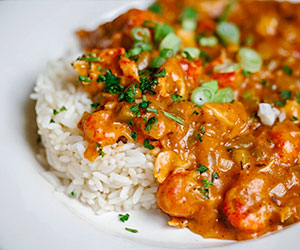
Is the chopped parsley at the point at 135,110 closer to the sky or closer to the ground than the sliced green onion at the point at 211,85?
closer to the sky

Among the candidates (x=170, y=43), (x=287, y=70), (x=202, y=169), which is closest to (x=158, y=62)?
(x=170, y=43)

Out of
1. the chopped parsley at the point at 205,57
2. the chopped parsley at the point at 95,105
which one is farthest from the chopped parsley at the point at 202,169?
the chopped parsley at the point at 205,57

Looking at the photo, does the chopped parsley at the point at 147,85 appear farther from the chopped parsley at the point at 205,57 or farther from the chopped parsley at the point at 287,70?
the chopped parsley at the point at 287,70

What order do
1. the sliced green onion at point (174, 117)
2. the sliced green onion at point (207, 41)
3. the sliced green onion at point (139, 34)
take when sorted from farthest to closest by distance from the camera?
the sliced green onion at point (207, 41)
the sliced green onion at point (139, 34)
the sliced green onion at point (174, 117)

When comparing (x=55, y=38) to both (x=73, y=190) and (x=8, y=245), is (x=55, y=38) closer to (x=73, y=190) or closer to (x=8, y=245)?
(x=73, y=190)

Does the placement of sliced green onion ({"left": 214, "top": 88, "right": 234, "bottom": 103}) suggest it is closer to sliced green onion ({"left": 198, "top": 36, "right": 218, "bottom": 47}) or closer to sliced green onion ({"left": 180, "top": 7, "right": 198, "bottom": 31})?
sliced green onion ({"left": 198, "top": 36, "right": 218, "bottom": 47})
